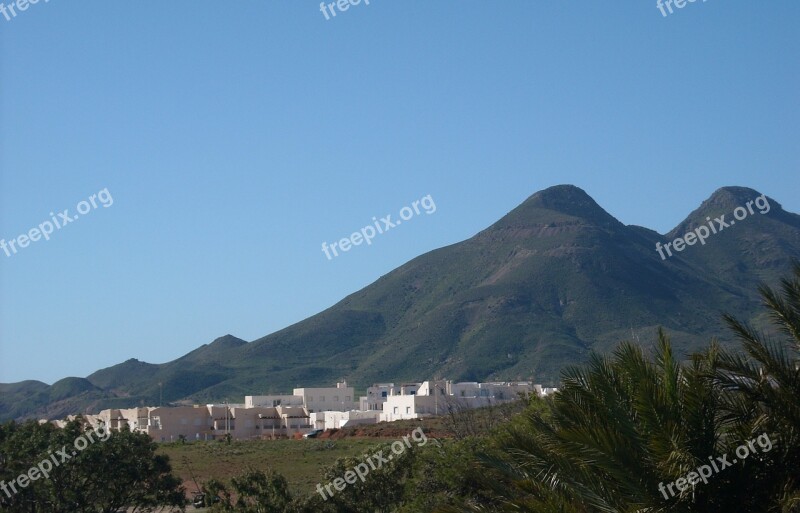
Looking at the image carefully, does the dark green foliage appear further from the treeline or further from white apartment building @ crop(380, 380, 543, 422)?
white apartment building @ crop(380, 380, 543, 422)

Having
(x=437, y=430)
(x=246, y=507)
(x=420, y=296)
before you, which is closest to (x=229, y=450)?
(x=437, y=430)

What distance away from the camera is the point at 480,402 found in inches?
3625

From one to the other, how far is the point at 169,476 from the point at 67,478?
11.8 ft

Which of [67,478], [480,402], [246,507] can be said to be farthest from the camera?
[480,402]

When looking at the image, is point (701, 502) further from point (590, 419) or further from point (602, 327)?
point (602, 327)
